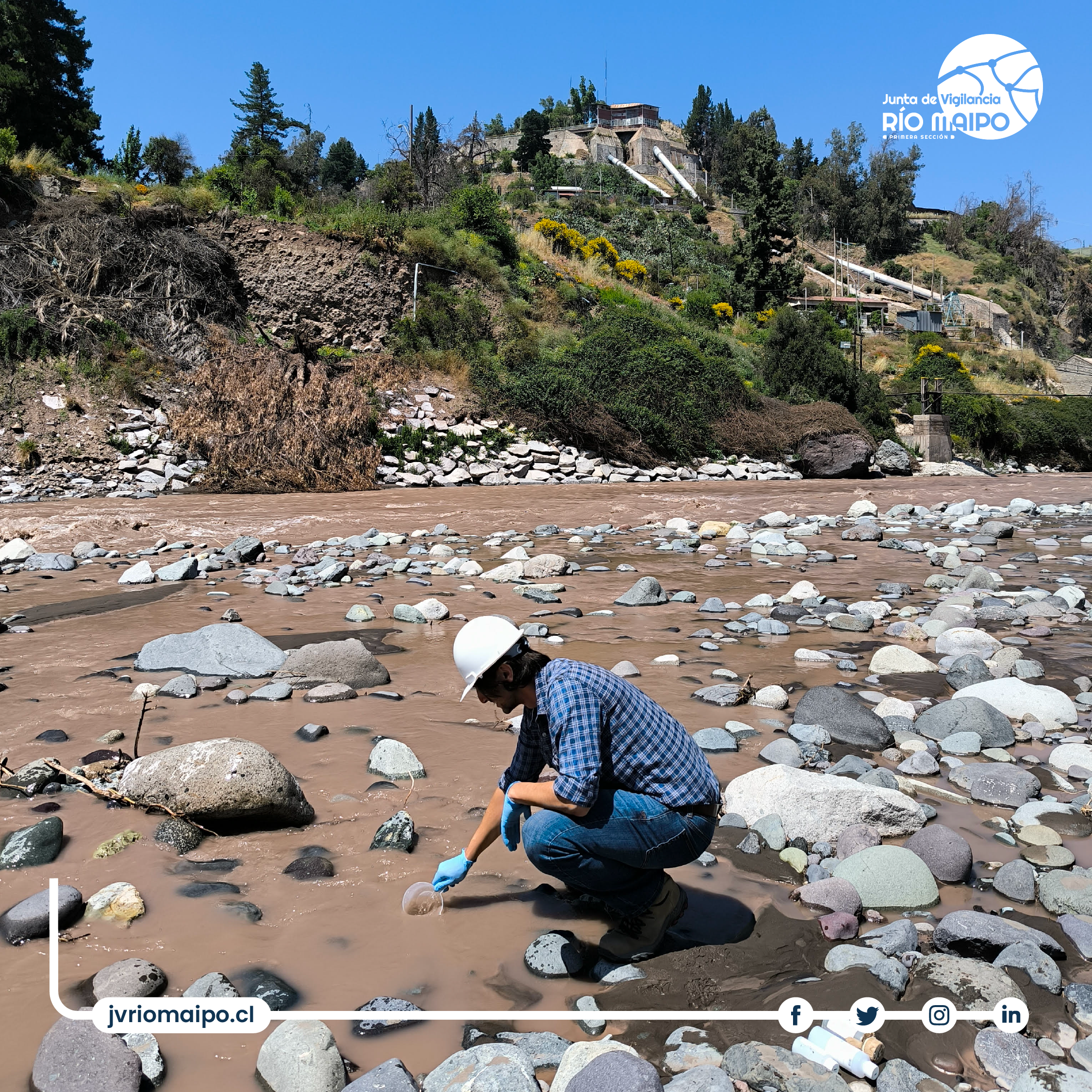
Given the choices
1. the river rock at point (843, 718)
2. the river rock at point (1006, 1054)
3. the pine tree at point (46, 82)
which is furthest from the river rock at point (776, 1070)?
the pine tree at point (46, 82)

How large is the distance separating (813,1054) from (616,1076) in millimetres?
498

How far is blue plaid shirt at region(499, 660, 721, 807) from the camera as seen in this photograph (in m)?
2.28

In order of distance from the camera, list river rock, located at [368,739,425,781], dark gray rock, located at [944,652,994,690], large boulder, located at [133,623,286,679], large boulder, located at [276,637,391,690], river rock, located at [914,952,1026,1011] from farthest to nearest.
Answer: large boulder, located at [133,623,286,679] < large boulder, located at [276,637,391,690] < dark gray rock, located at [944,652,994,690] < river rock, located at [368,739,425,781] < river rock, located at [914,952,1026,1011]

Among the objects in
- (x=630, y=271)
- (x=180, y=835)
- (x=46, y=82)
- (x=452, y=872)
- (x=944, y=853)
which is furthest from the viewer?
(x=630, y=271)

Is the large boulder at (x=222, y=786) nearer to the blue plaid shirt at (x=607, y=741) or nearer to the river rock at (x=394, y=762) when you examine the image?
the river rock at (x=394, y=762)

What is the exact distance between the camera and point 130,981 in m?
2.13

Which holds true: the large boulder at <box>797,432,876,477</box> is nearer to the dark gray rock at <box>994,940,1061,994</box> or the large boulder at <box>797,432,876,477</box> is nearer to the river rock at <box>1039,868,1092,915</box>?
the river rock at <box>1039,868,1092,915</box>

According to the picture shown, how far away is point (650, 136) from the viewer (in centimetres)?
8138

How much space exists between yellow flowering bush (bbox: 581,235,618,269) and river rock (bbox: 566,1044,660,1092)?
35.5 metres

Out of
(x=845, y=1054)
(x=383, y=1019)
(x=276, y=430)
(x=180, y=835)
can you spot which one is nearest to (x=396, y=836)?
(x=180, y=835)

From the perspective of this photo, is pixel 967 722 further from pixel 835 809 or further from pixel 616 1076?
pixel 616 1076

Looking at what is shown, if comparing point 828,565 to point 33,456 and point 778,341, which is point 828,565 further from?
point 778,341

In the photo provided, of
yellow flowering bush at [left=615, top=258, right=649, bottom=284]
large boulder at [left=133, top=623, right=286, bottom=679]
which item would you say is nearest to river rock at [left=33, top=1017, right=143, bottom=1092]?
large boulder at [left=133, top=623, right=286, bottom=679]

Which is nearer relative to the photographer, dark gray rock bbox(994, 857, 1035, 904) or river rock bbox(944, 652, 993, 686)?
dark gray rock bbox(994, 857, 1035, 904)
